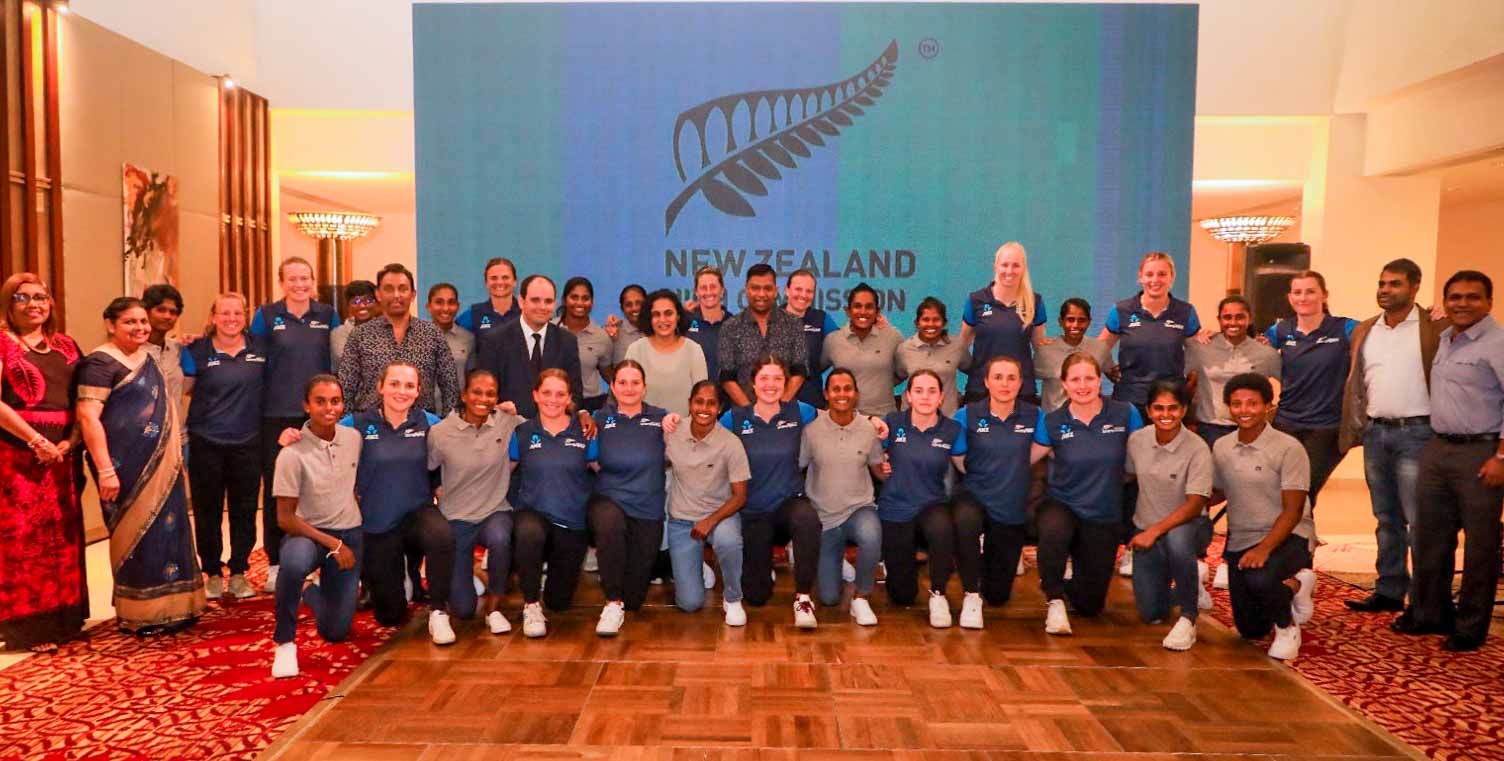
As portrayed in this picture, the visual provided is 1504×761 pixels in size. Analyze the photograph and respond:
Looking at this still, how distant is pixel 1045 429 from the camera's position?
14.4 feet

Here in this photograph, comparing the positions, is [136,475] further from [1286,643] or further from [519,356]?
[1286,643]

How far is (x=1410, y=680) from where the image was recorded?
3.62 m

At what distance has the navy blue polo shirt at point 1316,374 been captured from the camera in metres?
4.68

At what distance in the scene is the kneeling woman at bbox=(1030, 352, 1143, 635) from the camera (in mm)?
4254

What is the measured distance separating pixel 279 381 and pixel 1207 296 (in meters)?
13.6

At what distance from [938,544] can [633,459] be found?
132 centimetres

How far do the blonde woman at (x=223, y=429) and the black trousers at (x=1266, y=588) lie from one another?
4.19 m

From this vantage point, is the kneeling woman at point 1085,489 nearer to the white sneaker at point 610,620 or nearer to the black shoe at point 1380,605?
the black shoe at point 1380,605

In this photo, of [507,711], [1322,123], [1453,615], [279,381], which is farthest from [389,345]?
[1322,123]

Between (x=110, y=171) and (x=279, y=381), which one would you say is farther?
(x=110, y=171)

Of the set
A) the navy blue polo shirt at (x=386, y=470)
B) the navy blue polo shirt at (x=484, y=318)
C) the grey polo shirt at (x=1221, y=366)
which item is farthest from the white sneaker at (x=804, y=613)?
the grey polo shirt at (x=1221, y=366)

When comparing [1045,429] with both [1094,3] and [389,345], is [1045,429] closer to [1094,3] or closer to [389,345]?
[389,345]

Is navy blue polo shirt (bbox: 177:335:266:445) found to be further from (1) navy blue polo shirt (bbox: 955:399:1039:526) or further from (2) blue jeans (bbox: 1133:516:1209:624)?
(2) blue jeans (bbox: 1133:516:1209:624)

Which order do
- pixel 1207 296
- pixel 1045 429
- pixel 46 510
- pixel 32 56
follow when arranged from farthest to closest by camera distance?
pixel 1207 296
pixel 32 56
pixel 1045 429
pixel 46 510
